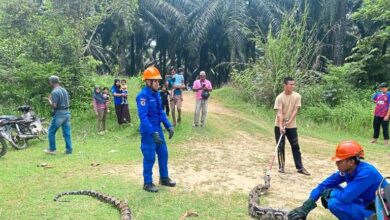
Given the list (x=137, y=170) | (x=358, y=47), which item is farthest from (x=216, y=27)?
(x=137, y=170)

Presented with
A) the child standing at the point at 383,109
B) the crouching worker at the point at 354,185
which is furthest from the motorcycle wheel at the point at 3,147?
the child standing at the point at 383,109

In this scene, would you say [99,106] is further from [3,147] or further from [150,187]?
[150,187]

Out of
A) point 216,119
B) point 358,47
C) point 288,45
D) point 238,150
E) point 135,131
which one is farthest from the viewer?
point 358,47

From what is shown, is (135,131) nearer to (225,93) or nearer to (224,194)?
(224,194)

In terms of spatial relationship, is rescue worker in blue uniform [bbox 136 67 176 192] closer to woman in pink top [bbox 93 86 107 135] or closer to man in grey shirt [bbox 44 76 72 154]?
man in grey shirt [bbox 44 76 72 154]

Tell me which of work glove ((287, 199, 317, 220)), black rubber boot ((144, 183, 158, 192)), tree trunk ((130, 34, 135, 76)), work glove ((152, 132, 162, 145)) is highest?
tree trunk ((130, 34, 135, 76))

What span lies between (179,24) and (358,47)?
16.4m

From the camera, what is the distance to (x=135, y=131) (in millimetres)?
12023

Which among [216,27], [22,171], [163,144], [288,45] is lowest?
[22,171]

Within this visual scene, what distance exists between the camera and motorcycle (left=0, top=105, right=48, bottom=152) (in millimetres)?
A: 10398

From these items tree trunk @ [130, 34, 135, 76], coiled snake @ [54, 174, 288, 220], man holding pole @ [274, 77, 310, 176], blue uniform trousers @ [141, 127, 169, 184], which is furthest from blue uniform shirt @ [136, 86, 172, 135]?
tree trunk @ [130, 34, 135, 76]

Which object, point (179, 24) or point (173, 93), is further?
point (179, 24)

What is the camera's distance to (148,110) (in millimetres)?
6461

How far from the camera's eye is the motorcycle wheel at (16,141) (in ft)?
34.8
